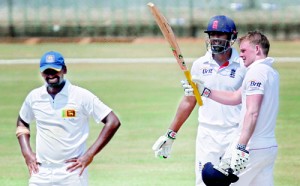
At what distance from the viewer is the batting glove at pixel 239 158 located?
7.53 meters

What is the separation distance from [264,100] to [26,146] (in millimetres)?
2092

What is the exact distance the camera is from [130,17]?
1248 inches

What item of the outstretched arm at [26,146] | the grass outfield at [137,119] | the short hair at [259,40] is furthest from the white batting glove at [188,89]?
the grass outfield at [137,119]

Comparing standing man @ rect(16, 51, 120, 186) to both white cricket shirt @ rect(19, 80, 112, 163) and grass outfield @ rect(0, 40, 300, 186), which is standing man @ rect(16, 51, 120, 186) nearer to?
white cricket shirt @ rect(19, 80, 112, 163)

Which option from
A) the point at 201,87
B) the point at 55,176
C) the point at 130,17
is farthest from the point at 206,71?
the point at 130,17

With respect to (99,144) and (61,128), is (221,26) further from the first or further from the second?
(61,128)

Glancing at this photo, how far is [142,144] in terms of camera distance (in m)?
14.0

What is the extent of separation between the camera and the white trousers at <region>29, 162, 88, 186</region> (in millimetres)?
7855

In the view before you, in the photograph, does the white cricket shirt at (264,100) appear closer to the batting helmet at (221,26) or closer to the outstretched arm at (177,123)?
the batting helmet at (221,26)

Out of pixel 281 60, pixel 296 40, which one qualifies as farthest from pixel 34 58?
pixel 296 40

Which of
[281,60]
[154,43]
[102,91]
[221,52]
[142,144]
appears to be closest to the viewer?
[221,52]

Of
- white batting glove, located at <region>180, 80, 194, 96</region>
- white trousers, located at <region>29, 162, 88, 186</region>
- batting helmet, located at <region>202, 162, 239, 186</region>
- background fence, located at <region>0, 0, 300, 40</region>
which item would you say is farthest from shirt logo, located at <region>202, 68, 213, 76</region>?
background fence, located at <region>0, 0, 300, 40</region>

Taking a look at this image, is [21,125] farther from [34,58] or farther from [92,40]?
[92,40]

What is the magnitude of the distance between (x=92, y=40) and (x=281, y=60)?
7863 millimetres
